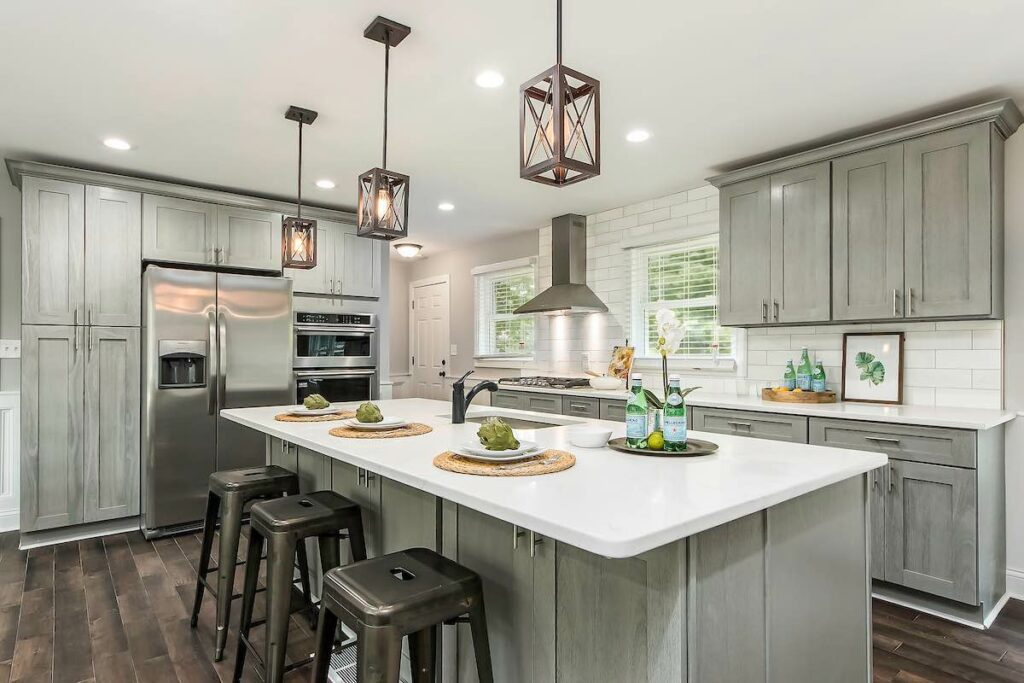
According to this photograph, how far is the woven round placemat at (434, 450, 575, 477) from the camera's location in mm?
1465

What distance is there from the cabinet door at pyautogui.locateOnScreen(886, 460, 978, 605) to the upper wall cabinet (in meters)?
0.83

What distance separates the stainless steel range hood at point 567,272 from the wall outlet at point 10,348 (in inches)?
148

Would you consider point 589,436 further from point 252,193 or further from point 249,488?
point 252,193

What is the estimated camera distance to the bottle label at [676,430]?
173 centimetres

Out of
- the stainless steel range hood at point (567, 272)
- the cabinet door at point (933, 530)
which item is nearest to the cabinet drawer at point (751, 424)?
the cabinet door at point (933, 530)

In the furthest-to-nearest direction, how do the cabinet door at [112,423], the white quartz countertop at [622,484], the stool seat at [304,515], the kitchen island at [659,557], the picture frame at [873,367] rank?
the cabinet door at [112,423] → the picture frame at [873,367] → the stool seat at [304,515] → the kitchen island at [659,557] → the white quartz countertop at [622,484]

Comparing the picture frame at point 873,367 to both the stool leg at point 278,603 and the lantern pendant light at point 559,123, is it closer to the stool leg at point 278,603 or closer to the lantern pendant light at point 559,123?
the lantern pendant light at point 559,123

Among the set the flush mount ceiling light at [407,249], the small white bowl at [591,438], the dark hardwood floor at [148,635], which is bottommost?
the dark hardwood floor at [148,635]

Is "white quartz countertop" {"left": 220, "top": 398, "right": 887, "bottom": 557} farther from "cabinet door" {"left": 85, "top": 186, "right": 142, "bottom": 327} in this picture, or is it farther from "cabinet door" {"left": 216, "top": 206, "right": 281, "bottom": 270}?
"cabinet door" {"left": 216, "top": 206, "right": 281, "bottom": 270}

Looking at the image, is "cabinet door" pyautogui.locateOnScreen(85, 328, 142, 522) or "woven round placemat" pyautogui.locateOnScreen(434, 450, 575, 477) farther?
"cabinet door" pyautogui.locateOnScreen(85, 328, 142, 522)

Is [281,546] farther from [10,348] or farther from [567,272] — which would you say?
[567,272]

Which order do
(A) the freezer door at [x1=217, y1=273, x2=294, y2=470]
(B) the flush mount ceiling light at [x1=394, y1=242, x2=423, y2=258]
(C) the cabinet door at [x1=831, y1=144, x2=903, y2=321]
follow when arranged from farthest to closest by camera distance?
1. (B) the flush mount ceiling light at [x1=394, y1=242, x2=423, y2=258]
2. (A) the freezer door at [x1=217, y1=273, x2=294, y2=470]
3. (C) the cabinet door at [x1=831, y1=144, x2=903, y2=321]

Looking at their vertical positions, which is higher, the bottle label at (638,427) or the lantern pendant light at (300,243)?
the lantern pendant light at (300,243)

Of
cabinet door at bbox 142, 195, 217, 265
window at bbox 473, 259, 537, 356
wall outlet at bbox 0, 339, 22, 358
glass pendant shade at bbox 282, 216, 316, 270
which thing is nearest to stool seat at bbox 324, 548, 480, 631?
glass pendant shade at bbox 282, 216, 316, 270
